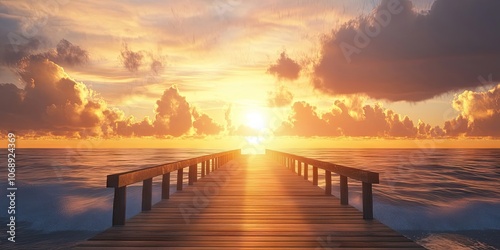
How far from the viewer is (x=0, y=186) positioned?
3812cm

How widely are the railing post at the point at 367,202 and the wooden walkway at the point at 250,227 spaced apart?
0.14 metres

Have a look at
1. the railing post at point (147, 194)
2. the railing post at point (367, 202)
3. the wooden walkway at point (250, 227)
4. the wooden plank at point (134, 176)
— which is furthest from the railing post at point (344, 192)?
the railing post at point (147, 194)

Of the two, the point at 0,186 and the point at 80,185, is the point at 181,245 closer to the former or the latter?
the point at 80,185

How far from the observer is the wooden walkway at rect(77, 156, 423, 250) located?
16.9 feet

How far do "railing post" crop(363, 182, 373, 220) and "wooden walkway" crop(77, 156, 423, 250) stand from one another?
0.46 feet

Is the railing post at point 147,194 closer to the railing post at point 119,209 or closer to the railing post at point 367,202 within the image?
the railing post at point 119,209

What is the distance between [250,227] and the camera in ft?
20.6

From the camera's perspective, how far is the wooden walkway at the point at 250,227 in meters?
5.15

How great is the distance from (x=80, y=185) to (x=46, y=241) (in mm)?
19413

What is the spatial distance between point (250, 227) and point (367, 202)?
2.23 meters

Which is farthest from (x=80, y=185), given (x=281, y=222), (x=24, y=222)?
(x=281, y=222)

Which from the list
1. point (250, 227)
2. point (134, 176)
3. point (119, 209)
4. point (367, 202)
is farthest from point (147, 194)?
point (367, 202)

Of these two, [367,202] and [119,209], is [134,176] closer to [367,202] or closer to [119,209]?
[119,209]

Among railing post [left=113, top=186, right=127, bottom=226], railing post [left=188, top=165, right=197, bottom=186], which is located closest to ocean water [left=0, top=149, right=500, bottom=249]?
railing post [left=188, top=165, right=197, bottom=186]
